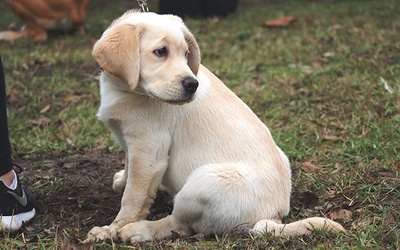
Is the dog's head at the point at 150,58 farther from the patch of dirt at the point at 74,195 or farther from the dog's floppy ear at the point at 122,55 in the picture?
the patch of dirt at the point at 74,195

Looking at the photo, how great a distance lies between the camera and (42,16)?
8.38 m

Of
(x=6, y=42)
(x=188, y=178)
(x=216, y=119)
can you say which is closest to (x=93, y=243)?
(x=188, y=178)

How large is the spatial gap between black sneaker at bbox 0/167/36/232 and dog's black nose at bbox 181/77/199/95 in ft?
3.94

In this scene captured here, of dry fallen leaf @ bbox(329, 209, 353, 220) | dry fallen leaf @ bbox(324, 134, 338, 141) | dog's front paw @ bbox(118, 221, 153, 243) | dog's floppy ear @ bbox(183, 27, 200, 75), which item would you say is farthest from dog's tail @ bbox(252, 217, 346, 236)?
dry fallen leaf @ bbox(324, 134, 338, 141)

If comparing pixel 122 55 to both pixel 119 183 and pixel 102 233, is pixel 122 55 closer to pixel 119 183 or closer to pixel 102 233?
pixel 102 233

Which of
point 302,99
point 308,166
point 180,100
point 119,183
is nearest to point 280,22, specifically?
point 302,99

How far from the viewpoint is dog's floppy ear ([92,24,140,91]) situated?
317cm

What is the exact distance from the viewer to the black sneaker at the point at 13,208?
3566 millimetres

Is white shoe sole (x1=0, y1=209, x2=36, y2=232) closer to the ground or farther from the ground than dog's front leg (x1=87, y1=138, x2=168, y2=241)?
closer to the ground

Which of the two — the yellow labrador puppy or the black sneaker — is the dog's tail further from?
the black sneaker

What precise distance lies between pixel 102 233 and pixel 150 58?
2.98 feet

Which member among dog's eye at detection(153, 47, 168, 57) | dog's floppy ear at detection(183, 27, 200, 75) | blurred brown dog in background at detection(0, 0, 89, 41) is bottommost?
blurred brown dog in background at detection(0, 0, 89, 41)

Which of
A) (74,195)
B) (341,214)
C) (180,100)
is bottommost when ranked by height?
(74,195)

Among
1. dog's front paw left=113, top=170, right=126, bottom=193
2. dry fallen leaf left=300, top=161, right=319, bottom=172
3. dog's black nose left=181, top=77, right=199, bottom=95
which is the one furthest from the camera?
dry fallen leaf left=300, top=161, right=319, bottom=172
